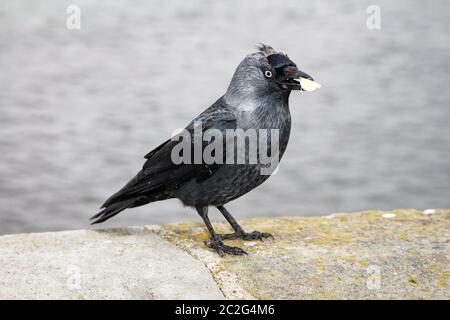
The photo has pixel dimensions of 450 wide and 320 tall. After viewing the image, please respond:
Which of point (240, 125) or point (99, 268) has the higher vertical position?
point (240, 125)

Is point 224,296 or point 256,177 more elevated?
point 256,177

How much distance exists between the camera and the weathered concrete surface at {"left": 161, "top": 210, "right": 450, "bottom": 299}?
128 inches

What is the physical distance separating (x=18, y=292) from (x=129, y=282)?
0.52m

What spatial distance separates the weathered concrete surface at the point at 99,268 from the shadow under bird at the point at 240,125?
0.34 metres

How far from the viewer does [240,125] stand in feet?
12.3

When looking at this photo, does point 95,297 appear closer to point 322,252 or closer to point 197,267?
point 197,267

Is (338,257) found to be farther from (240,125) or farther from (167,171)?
(167,171)

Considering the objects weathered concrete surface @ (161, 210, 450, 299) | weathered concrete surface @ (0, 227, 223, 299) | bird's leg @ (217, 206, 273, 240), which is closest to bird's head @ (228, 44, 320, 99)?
bird's leg @ (217, 206, 273, 240)

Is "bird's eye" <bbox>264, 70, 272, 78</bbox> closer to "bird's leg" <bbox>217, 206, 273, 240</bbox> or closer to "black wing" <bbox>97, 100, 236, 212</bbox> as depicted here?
"black wing" <bbox>97, 100, 236, 212</bbox>

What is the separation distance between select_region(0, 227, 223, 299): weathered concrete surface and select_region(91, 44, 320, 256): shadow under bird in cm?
34

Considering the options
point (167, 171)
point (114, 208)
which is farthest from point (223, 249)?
point (114, 208)

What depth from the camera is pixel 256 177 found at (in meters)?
3.74

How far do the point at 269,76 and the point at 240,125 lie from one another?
1.06ft
